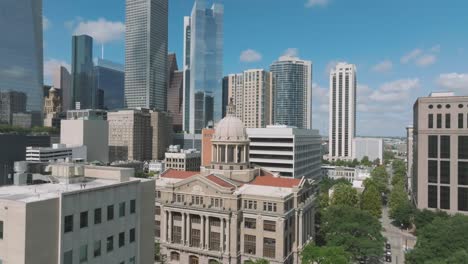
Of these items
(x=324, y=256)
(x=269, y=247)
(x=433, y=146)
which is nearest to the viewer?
(x=324, y=256)

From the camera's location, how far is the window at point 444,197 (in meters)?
102

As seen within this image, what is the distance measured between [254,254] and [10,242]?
53.5m

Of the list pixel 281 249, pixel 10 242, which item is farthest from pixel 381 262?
pixel 10 242

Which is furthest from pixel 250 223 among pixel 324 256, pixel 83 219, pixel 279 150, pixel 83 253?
pixel 279 150

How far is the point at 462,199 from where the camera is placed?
100375 millimetres

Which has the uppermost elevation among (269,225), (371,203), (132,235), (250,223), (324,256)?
(132,235)

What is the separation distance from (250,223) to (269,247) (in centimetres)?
619

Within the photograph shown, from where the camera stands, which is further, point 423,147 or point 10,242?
point 423,147

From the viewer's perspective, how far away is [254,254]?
7100cm

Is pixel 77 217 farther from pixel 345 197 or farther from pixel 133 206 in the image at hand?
pixel 345 197

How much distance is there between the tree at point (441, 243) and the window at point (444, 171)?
118ft

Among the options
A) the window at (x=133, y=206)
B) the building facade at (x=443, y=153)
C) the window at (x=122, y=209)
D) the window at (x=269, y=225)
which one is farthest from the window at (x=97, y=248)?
the building facade at (x=443, y=153)

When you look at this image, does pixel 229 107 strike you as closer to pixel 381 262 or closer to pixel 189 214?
pixel 189 214

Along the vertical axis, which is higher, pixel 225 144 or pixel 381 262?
pixel 225 144
